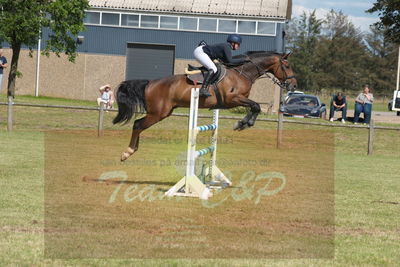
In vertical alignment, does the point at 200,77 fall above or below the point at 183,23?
below

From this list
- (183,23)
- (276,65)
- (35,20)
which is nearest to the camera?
(276,65)

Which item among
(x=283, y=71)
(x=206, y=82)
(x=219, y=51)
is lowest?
(x=206, y=82)

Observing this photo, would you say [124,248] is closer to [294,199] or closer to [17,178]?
[294,199]

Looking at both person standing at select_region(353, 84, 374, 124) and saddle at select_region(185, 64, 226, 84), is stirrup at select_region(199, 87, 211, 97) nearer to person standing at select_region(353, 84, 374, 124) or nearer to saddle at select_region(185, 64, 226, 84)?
saddle at select_region(185, 64, 226, 84)

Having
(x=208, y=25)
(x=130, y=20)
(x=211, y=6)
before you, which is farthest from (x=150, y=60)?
(x=211, y=6)

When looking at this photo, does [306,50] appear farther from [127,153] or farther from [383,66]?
[127,153]

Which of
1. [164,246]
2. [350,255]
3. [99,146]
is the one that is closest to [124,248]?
[164,246]

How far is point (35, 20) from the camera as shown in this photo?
99.5 ft

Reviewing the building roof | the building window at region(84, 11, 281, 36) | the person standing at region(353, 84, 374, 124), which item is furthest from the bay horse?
the building roof

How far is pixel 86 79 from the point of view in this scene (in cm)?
4219

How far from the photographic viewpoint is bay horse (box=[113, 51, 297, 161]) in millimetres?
11773

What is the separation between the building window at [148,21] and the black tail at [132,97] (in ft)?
98.6

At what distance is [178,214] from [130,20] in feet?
113

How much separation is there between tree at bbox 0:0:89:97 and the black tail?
19.3m
